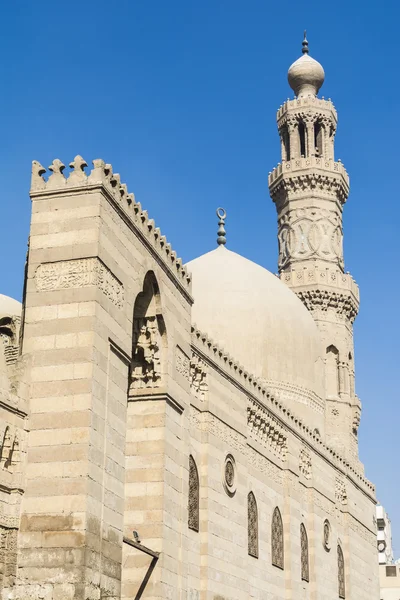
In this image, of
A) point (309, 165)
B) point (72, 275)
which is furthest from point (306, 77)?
point (72, 275)

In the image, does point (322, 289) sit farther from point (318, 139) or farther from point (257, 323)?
point (257, 323)

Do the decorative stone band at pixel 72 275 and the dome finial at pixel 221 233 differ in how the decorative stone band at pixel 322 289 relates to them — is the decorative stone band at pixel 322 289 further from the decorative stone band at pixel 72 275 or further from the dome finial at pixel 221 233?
the decorative stone band at pixel 72 275

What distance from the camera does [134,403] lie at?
552 inches

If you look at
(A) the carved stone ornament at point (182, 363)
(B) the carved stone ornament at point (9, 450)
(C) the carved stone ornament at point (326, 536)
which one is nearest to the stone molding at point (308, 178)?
(C) the carved stone ornament at point (326, 536)

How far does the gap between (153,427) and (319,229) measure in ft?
61.3

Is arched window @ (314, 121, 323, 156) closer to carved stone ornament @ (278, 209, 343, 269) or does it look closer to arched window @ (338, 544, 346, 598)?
carved stone ornament @ (278, 209, 343, 269)

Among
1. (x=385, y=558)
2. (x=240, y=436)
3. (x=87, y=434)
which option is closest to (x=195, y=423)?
(x=240, y=436)

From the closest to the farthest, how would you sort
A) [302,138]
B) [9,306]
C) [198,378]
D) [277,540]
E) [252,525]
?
1. [198,378]
2. [252,525]
3. [9,306]
4. [277,540]
5. [302,138]

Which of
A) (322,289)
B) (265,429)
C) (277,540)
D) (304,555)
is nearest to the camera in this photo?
(265,429)

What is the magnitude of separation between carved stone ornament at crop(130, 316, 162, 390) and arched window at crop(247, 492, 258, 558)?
5.11 m

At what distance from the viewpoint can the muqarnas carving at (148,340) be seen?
14094 millimetres

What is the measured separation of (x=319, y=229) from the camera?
31547mm

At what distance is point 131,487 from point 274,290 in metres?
12.2

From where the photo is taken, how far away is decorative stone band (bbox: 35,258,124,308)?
11789mm
